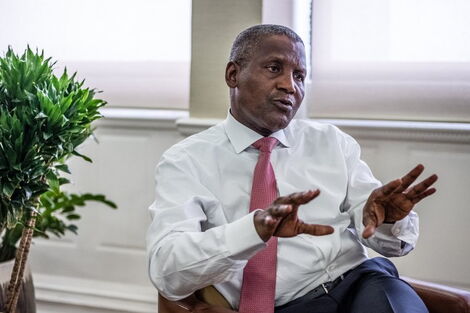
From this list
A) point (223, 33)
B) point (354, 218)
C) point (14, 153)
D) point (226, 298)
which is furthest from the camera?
point (223, 33)

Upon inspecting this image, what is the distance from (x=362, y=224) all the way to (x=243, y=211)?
12.1 inches

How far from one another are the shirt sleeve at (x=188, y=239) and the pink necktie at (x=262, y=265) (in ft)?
0.17

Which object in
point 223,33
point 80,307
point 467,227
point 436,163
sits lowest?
point 80,307

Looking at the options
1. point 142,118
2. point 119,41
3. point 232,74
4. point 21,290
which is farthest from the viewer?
point 119,41

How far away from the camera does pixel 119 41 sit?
4.00 meters

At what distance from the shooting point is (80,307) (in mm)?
3781

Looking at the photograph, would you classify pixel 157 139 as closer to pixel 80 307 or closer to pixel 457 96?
pixel 80 307

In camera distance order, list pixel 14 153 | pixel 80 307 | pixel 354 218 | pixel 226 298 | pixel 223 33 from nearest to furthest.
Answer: pixel 226 298 → pixel 354 218 → pixel 14 153 → pixel 223 33 → pixel 80 307

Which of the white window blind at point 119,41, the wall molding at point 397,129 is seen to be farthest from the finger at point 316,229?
the white window blind at point 119,41

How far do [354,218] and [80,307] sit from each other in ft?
6.54

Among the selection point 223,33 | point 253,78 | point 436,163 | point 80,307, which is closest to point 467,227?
point 436,163

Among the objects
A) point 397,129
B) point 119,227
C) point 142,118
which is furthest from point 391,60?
point 119,227

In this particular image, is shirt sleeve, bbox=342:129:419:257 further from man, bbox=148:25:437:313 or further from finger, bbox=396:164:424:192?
finger, bbox=396:164:424:192

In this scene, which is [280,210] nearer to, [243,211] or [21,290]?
[243,211]
